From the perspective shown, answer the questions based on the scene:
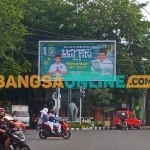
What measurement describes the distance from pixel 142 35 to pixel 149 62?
266cm

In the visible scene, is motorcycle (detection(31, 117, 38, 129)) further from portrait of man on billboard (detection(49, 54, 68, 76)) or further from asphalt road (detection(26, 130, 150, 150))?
asphalt road (detection(26, 130, 150, 150))

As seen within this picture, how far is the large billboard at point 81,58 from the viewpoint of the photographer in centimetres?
3797

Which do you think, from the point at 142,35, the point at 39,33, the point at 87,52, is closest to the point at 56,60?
the point at 87,52

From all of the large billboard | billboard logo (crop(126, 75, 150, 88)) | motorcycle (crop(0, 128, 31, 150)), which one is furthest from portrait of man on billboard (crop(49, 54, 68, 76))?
motorcycle (crop(0, 128, 31, 150))

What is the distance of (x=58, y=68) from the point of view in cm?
3828

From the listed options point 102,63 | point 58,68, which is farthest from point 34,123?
point 102,63

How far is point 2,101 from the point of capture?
50938 mm

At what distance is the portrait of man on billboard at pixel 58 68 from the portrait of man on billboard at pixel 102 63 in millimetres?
2111

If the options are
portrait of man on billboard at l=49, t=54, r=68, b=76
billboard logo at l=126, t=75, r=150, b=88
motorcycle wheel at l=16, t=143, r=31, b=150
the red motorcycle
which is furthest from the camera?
billboard logo at l=126, t=75, r=150, b=88

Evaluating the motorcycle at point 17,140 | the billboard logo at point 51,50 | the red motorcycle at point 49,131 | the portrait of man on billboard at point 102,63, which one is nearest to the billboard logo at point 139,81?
the portrait of man on billboard at point 102,63

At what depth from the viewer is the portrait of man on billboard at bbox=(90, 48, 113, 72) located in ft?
125

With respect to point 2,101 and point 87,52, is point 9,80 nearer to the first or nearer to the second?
point 87,52

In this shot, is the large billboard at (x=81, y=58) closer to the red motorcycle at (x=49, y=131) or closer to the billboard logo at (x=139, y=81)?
the billboard logo at (x=139, y=81)

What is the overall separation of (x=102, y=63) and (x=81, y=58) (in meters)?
1.62
